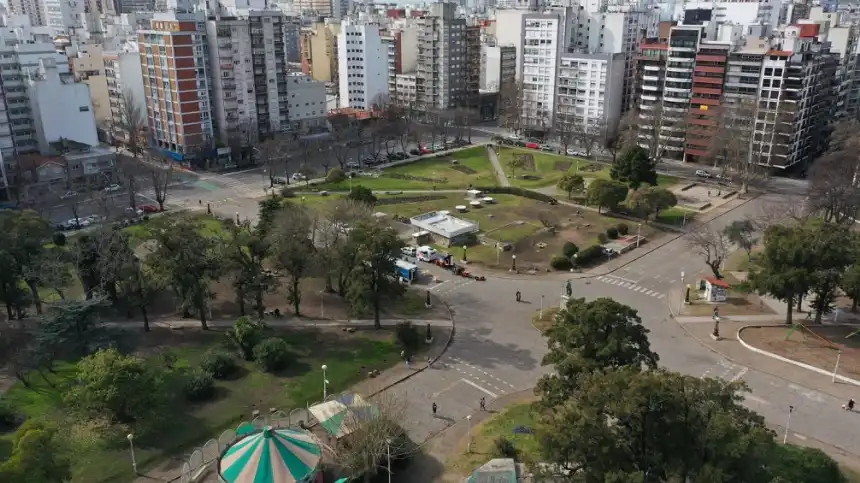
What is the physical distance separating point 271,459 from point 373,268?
18.7m

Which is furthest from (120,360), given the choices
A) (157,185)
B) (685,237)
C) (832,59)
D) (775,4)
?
(775,4)

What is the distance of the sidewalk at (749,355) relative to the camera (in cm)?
4266

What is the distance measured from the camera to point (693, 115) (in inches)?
3959

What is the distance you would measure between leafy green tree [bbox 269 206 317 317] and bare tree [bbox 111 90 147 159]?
65.0 metres

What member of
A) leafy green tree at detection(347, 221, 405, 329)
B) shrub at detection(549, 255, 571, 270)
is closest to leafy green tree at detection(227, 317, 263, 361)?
leafy green tree at detection(347, 221, 405, 329)

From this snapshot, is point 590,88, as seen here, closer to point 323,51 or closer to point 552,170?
point 552,170

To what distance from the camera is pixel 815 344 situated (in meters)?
47.5

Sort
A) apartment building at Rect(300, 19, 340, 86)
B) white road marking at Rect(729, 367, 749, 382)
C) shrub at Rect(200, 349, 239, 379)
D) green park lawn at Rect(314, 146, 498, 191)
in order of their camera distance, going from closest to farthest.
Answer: shrub at Rect(200, 349, 239, 379) → white road marking at Rect(729, 367, 749, 382) → green park lawn at Rect(314, 146, 498, 191) → apartment building at Rect(300, 19, 340, 86)

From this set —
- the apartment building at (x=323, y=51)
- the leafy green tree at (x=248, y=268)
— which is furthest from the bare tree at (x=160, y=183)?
the apartment building at (x=323, y=51)

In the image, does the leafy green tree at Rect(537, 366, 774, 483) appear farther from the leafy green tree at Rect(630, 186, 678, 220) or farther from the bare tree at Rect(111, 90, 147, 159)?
the bare tree at Rect(111, 90, 147, 159)

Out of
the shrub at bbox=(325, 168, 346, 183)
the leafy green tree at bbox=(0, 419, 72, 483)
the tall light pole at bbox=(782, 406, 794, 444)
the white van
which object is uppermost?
the leafy green tree at bbox=(0, 419, 72, 483)

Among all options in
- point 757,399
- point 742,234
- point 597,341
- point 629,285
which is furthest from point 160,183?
point 757,399

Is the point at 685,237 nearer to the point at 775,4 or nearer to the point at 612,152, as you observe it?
the point at 612,152

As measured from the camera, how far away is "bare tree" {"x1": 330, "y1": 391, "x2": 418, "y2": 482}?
32938mm
